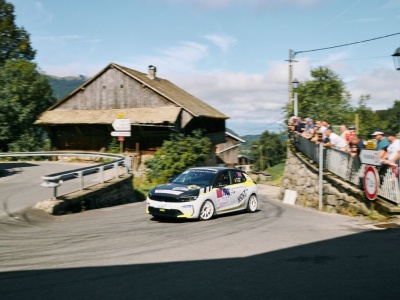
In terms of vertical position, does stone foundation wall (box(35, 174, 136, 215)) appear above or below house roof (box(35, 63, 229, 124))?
below

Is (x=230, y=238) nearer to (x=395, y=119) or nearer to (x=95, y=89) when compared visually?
(x=95, y=89)

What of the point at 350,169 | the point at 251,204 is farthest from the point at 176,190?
the point at 350,169

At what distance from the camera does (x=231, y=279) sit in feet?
19.1

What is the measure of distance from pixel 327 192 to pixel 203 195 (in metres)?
7.23

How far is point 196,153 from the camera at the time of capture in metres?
31.4

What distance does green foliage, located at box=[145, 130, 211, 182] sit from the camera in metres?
29.5

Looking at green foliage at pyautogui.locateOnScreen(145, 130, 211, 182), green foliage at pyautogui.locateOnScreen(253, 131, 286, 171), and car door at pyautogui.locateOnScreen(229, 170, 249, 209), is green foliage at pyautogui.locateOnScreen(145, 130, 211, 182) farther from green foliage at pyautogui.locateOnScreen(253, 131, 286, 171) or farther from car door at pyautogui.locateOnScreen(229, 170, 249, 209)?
green foliage at pyautogui.locateOnScreen(253, 131, 286, 171)

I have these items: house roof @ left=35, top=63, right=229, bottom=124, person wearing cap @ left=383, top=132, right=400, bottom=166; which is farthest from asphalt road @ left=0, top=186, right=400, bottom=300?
house roof @ left=35, top=63, right=229, bottom=124

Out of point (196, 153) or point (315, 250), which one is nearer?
point (315, 250)

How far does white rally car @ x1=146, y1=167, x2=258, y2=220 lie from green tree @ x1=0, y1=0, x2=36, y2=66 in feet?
145

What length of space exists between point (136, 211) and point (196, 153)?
57.4 ft

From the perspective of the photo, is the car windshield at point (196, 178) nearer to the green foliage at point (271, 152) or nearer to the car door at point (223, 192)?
the car door at point (223, 192)

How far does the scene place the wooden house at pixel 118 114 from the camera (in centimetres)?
3353

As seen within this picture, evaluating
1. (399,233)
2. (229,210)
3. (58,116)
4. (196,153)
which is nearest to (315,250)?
(399,233)
